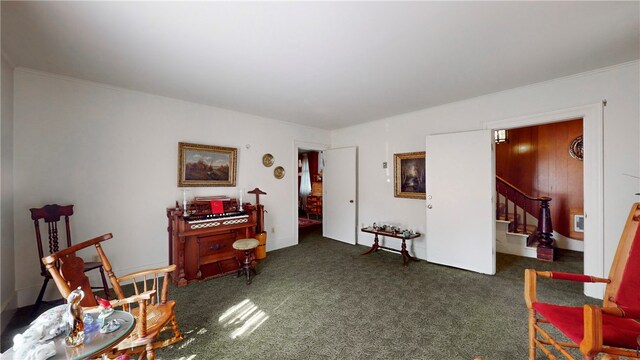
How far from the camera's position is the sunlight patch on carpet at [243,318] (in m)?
2.13

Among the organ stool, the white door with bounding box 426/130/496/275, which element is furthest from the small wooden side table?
the organ stool

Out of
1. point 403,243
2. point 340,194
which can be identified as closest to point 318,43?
point 403,243

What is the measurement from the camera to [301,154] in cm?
904

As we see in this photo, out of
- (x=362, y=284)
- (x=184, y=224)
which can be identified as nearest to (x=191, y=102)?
(x=184, y=224)

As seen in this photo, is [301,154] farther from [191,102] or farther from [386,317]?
[386,317]

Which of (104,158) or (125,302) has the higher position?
(104,158)

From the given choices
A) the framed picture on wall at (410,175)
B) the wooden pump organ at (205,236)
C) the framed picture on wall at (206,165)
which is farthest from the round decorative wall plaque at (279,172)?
the framed picture on wall at (410,175)

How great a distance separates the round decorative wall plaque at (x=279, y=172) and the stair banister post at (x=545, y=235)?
4.74 meters

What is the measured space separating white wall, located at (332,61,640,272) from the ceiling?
0.22 meters

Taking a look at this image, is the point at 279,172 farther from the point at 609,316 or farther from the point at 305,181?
the point at 609,316

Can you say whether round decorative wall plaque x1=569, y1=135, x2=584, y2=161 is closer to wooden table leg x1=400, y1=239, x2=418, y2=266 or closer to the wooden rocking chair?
wooden table leg x1=400, y1=239, x2=418, y2=266

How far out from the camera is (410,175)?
168 inches

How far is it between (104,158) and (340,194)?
393 centimetres

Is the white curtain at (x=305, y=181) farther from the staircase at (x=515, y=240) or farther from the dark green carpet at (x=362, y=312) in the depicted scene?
the staircase at (x=515, y=240)
